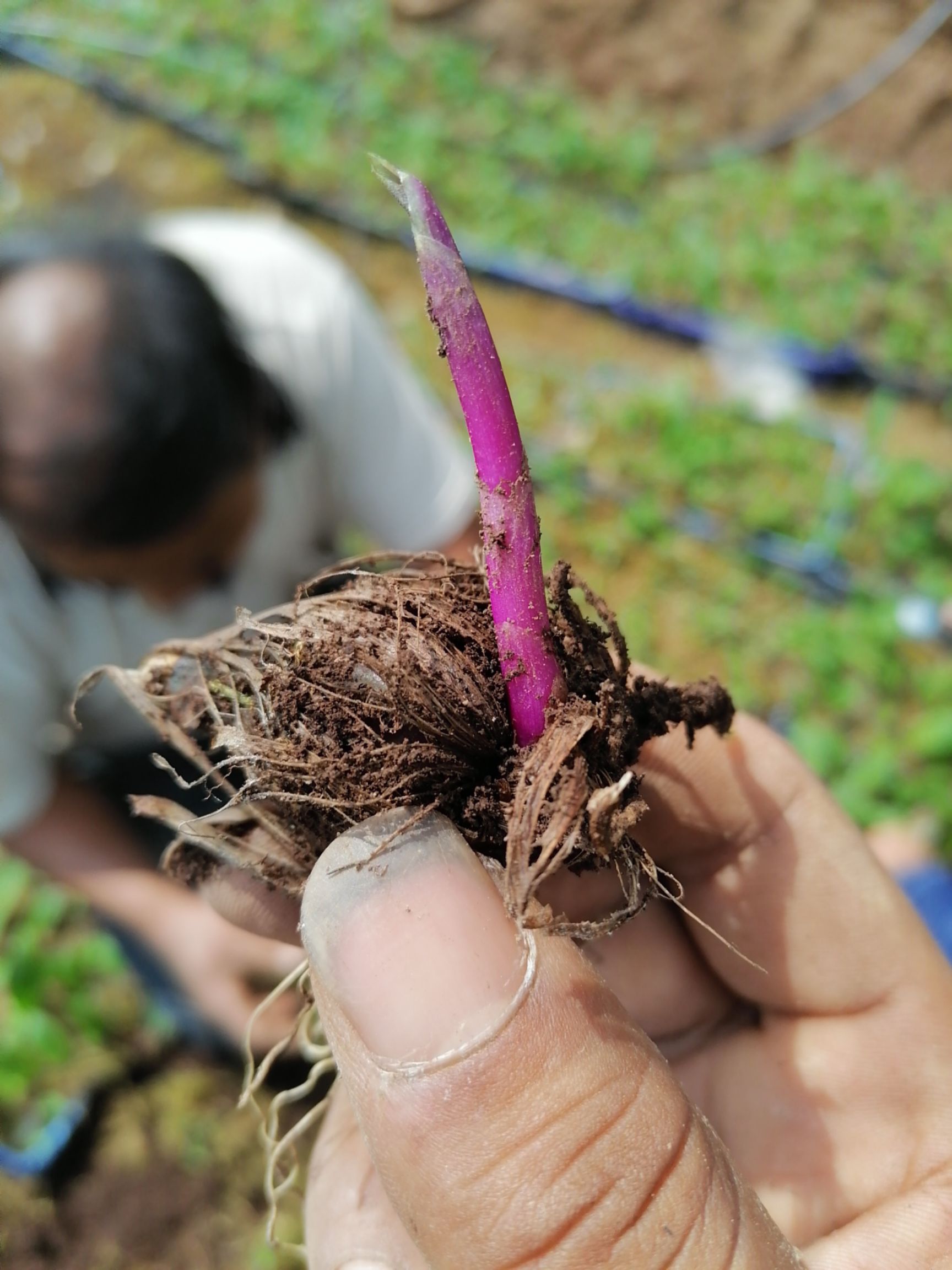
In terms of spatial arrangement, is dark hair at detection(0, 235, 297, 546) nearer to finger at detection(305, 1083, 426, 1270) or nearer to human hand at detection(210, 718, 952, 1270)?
human hand at detection(210, 718, 952, 1270)

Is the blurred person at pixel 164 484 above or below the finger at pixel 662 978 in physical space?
above

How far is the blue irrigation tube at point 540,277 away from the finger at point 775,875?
315cm

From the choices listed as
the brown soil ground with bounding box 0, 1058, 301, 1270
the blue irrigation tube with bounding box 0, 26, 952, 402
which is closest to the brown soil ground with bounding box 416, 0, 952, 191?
the blue irrigation tube with bounding box 0, 26, 952, 402

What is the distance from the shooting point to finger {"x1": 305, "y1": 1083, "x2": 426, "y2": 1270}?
1.30m

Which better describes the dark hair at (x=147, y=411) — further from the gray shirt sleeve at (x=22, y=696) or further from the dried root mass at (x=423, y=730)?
the dried root mass at (x=423, y=730)

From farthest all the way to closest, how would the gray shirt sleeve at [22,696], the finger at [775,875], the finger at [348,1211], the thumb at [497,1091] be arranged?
the gray shirt sleeve at [22,696], the finger at [775,875], the finger at [348,1211], the thumb at [497,1091]

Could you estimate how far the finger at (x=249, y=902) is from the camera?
4.43 feet

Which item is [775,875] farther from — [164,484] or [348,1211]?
[164,484]

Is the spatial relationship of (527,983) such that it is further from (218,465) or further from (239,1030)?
(239,1030)

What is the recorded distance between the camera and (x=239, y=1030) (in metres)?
2.53

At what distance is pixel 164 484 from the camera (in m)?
1.84

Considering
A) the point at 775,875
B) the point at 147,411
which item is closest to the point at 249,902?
the point at 775,875

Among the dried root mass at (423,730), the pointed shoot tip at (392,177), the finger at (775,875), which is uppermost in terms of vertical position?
the pointed shoot tip at (392,177)

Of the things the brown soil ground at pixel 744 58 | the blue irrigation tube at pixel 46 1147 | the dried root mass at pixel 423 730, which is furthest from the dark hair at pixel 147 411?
the brown soil ground at pixel 744 58
